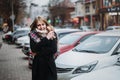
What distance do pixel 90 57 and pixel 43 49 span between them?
279 cm

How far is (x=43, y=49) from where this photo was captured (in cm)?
730

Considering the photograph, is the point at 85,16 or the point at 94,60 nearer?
the point at 94,60

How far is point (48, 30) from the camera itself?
24.2 ft

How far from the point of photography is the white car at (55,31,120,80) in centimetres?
948

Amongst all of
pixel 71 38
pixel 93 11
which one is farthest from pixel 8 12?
pixel 71 38

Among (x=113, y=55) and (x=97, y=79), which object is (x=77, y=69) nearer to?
(x=113, y=55)

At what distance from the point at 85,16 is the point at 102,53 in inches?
3141

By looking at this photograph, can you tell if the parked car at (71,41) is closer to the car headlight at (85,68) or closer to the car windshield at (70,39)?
the car windshield at (70,39)

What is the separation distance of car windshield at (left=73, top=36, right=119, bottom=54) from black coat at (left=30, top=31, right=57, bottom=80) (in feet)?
10.3

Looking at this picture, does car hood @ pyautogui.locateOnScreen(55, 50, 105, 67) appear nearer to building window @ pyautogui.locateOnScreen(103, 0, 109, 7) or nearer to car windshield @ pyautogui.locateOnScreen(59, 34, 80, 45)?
car windshield @ pyautogui.locateOnScreen(59, 34, 80, 45)

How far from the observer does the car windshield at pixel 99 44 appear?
10.5m

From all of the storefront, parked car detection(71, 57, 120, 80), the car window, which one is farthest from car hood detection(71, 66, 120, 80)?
the storefront

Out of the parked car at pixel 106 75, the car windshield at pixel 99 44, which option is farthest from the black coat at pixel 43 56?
the car windshield at pixel 99 44

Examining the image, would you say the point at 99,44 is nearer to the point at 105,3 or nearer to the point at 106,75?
the point at 106,75
